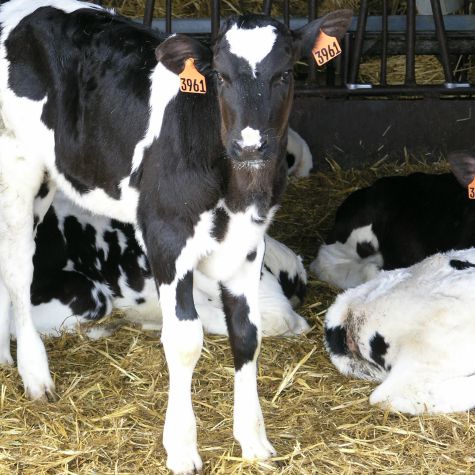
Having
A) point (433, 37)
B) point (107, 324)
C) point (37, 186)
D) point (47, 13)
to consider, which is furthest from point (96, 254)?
point (433, 37)

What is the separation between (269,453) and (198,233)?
113 centimetres

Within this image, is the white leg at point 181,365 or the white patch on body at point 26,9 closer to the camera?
the white leg at point 181,365

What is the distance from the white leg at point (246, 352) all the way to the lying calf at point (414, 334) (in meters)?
0.85

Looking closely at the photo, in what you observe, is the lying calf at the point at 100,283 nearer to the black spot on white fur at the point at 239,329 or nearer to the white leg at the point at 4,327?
the white leg at the point at 4,327

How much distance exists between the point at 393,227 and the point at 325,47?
9.65ft

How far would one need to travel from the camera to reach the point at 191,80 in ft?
15.3

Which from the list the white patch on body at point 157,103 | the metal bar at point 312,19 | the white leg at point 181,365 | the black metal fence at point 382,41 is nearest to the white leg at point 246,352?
the white leg at point 181,365

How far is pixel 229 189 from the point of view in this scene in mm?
4727

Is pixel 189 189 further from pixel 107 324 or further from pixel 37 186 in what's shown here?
pixel 107 324

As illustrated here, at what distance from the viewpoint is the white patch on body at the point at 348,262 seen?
7.50m

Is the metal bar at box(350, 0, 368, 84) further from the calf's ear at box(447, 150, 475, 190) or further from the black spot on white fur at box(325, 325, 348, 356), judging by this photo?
the black spot on white fur at box(325, 325, 348, 356)

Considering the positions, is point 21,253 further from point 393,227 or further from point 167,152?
point 393,227

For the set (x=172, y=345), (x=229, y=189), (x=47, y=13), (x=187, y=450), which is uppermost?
(x=47, y=13)

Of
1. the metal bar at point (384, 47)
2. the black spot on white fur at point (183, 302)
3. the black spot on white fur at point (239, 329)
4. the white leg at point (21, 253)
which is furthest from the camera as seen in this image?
the metal bar at point (384, 47)
